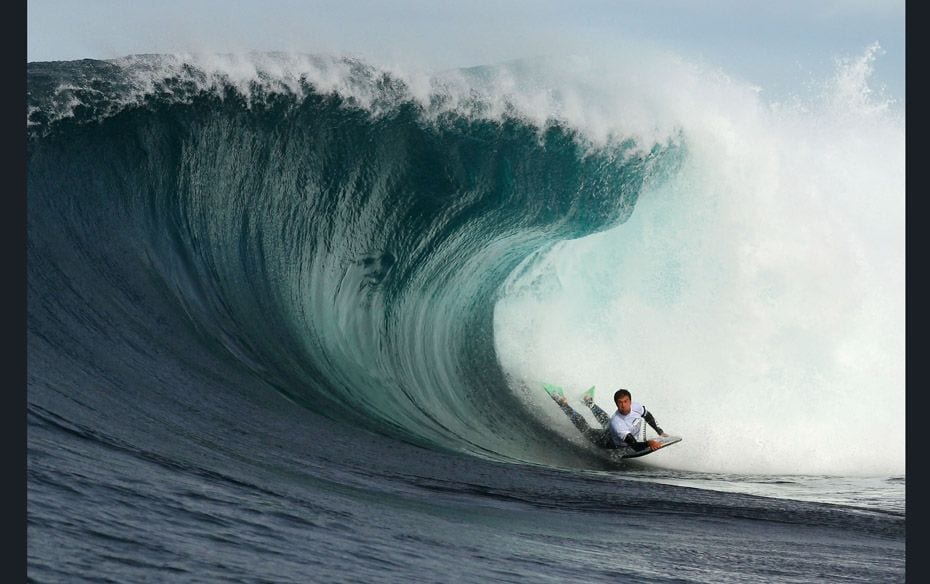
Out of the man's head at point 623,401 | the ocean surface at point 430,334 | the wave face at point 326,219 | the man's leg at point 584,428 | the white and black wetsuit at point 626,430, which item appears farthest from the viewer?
the man's leg at point 584,428

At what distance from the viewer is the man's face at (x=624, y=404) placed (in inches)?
361

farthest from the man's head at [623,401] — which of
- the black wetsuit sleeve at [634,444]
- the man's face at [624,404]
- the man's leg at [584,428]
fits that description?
the man's leg at [584,428]

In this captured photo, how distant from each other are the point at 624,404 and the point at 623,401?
0.05 meters

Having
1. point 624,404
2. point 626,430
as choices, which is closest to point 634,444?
point 626,430

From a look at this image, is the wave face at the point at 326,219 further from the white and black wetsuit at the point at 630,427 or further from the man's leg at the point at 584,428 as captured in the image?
the white and black wetsuit at the point at 630,427

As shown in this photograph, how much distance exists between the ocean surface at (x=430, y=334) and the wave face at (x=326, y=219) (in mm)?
35

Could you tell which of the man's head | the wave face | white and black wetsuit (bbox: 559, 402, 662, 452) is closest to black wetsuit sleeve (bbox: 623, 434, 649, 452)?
white and black wetsuit (bbox: 559, 402, 662, 452)

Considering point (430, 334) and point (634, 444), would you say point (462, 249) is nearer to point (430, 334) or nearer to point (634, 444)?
point (430, 334)

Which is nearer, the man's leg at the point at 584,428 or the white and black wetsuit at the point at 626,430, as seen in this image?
the white and black wetsuit at the point at 626,430

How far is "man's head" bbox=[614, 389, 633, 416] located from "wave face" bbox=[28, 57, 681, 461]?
2.56ft

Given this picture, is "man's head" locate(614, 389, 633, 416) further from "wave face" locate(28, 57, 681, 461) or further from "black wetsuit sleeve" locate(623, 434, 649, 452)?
"wave face" locate(28, 57, 681, 461)

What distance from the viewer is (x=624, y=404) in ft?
30.3

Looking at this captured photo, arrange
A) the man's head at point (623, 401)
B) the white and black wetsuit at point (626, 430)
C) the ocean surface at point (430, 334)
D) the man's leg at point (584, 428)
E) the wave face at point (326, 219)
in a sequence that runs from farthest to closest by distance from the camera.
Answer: the man's leg at point (584, 428)
the white and black wetsuit at point (626, 430)
the man's head at point (623, 401)
the wave face at point (326, 219)
the ocean surface at point (430, 334)

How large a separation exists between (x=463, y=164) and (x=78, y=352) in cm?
557
